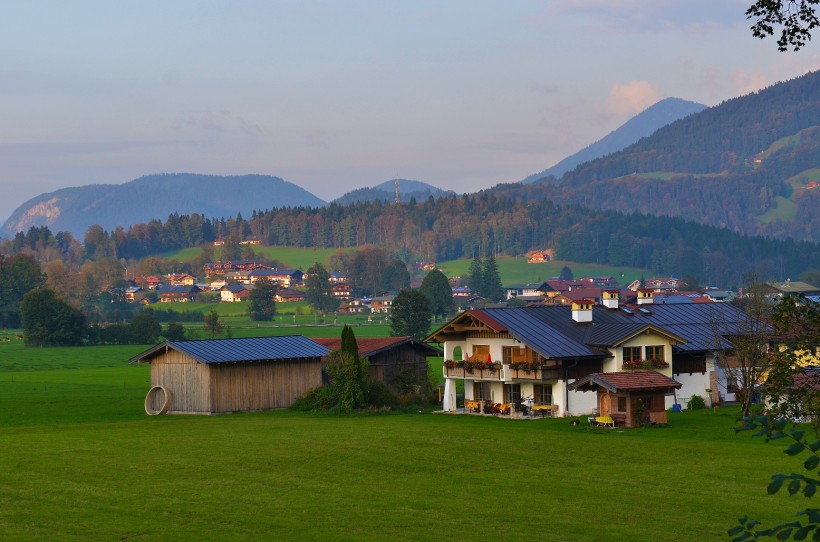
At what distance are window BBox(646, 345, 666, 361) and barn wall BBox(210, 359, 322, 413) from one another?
1770cm

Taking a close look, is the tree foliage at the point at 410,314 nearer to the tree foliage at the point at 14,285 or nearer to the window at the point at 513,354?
the window at the point at 513,354

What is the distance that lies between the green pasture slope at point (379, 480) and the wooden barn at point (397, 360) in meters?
12.8

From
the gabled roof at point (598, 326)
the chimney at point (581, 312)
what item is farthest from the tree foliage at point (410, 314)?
the chimney at point (581, 312)

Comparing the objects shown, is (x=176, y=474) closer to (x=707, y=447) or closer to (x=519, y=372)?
(x=707, y=447)

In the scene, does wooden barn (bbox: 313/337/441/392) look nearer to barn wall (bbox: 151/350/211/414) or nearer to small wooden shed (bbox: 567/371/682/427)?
barn wall (bbox: 151/350/211/414)

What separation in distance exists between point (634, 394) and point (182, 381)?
23.7 m

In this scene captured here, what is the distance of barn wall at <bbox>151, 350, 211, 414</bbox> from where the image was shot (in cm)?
6241

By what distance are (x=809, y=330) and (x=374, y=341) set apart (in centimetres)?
5468

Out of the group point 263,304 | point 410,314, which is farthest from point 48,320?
point 263,304

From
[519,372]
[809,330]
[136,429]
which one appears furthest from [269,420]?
[809,330]

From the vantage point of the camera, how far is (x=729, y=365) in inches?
2477

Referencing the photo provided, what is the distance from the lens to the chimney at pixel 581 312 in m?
64.9

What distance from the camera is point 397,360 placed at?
70250 millimetres

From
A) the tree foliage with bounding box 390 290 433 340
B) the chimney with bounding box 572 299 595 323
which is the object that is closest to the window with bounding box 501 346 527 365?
the chimney with bounding box 572 299 595 323
